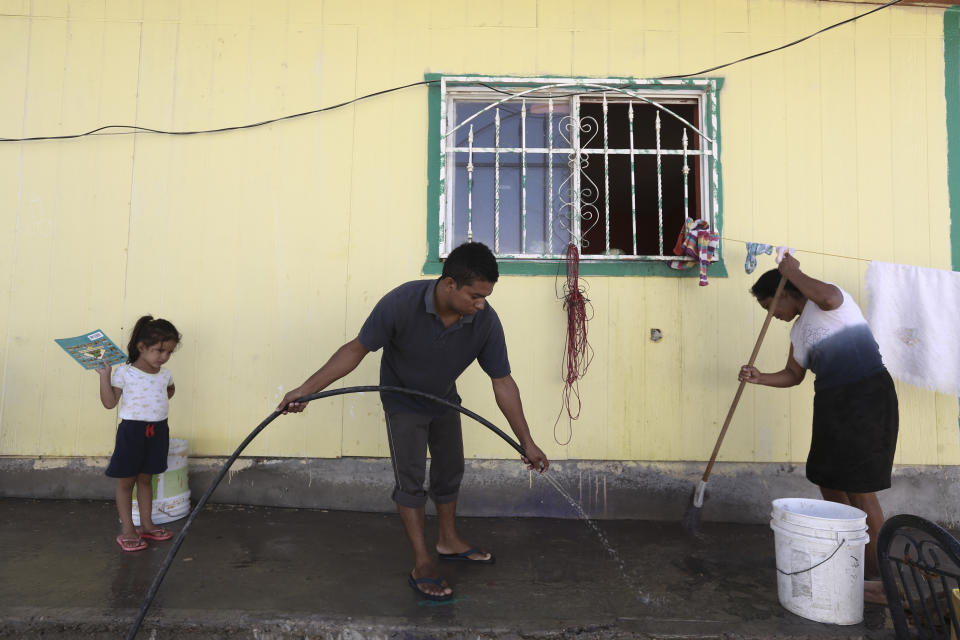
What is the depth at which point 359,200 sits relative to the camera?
13.6 ft

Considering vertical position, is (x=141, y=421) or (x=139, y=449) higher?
(x=141, y=421)

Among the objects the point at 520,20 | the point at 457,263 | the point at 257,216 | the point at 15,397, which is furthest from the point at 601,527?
the point at 15,397

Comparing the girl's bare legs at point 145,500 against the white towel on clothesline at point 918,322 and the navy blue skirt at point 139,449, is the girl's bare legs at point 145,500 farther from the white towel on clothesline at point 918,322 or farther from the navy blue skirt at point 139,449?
the white towel on clothesline at point 918,322

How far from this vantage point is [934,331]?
3.76 m

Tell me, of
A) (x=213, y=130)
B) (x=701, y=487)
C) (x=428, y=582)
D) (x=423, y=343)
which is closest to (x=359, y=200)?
(x=213, y=130)

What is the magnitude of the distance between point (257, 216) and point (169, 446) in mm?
1604

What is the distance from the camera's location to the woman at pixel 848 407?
295cm

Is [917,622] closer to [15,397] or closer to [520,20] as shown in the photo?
[520,20]

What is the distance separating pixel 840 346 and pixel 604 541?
66.8 inches

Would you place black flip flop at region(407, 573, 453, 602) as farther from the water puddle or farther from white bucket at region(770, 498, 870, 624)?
white bucket at region(770, 498, 870, 624)

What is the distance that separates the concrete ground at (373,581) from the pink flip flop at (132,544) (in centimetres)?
5

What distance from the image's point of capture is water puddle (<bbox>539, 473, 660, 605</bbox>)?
284 cm

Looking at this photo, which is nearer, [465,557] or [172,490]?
[465,557]

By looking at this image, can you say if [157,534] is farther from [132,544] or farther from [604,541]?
[604,541]
